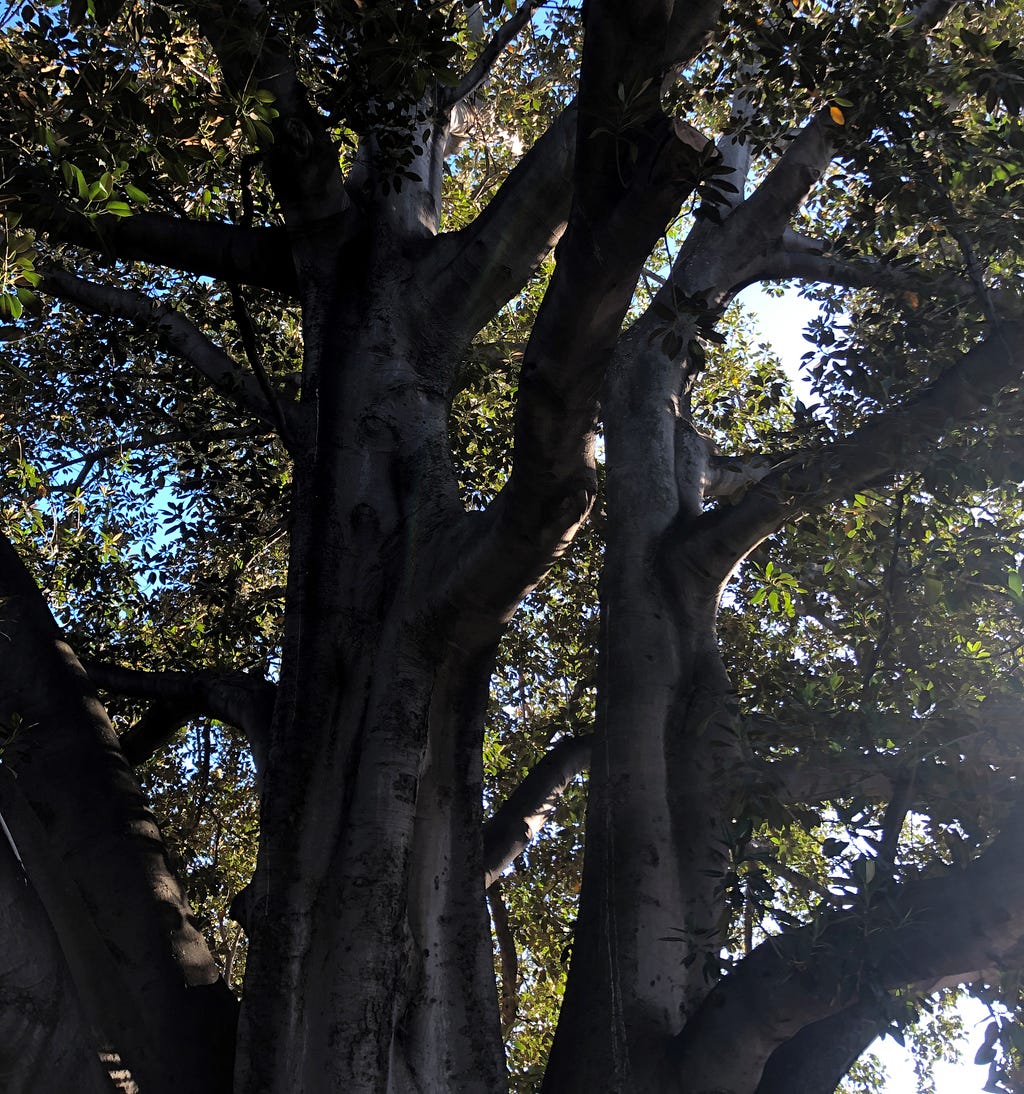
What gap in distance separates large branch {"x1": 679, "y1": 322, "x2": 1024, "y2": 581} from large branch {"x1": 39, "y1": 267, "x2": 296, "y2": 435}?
253cm

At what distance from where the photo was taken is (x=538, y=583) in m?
4.07

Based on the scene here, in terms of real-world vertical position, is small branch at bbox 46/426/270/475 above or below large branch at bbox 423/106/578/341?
above

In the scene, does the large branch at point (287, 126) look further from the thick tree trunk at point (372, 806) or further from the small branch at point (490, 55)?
the small branch at point (490, 55)

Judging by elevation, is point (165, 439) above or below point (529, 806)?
above

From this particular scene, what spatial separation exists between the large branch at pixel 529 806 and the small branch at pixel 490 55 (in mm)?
3714

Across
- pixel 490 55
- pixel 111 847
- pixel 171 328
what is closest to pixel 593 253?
pixel 111 847

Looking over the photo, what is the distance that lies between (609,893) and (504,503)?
1783 mm

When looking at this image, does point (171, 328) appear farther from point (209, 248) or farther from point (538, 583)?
point (538, 583)

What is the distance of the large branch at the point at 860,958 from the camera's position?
124 inches

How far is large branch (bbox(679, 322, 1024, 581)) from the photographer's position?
4.00 m

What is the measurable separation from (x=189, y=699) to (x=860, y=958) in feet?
10.2

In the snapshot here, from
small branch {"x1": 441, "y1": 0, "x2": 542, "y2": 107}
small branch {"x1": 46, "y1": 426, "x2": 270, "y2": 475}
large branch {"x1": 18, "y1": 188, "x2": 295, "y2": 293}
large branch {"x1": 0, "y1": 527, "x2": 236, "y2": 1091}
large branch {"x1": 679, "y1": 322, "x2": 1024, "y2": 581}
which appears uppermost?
small branch {"x1": 441, "y1": 0, "x2": 542, "y2": 107}

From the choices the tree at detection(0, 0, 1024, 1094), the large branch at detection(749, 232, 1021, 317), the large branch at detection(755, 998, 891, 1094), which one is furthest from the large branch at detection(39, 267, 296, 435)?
the large branch at detection(755, 998, 891, 1094)

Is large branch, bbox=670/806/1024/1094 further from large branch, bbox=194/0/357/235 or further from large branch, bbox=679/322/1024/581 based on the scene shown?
large branch, bbox=194/0/357/235
